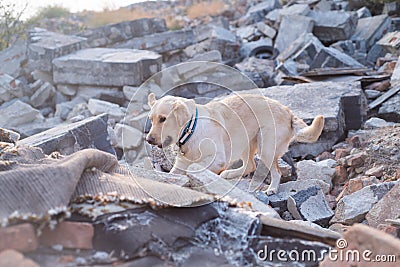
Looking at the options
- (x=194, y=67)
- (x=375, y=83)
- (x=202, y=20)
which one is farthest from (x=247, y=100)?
(x=202, y=20)

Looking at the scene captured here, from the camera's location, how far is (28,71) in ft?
35.3

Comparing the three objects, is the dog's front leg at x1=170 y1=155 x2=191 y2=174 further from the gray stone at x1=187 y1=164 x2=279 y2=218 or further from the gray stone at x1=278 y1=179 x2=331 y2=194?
the gray stone at x1=278 y1=179 x2=331 y2=194

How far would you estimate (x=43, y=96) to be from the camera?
1025 centimetres

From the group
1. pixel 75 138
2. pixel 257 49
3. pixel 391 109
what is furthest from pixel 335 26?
pixel 75 138

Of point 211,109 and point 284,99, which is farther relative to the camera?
point 284,99

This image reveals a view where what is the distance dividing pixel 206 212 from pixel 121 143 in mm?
4214

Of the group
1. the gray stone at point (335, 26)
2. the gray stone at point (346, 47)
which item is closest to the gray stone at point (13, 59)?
the gray stone at point (346, 47)

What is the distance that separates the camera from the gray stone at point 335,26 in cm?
1276

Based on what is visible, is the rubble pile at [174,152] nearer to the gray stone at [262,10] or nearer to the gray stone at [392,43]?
the gray stone at [392,43]

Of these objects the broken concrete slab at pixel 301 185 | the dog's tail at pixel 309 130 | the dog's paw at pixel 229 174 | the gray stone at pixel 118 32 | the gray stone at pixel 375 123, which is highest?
the gray stone at pixel 118 32

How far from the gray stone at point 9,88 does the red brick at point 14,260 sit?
836 centimetres

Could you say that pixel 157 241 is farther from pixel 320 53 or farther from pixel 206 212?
pixel 320 53

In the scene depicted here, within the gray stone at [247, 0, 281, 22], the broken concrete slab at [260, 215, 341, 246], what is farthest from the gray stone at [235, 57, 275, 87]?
the broken concrete slab at [260, 215, 341, 246]

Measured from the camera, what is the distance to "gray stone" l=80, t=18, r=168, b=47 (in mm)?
12000
